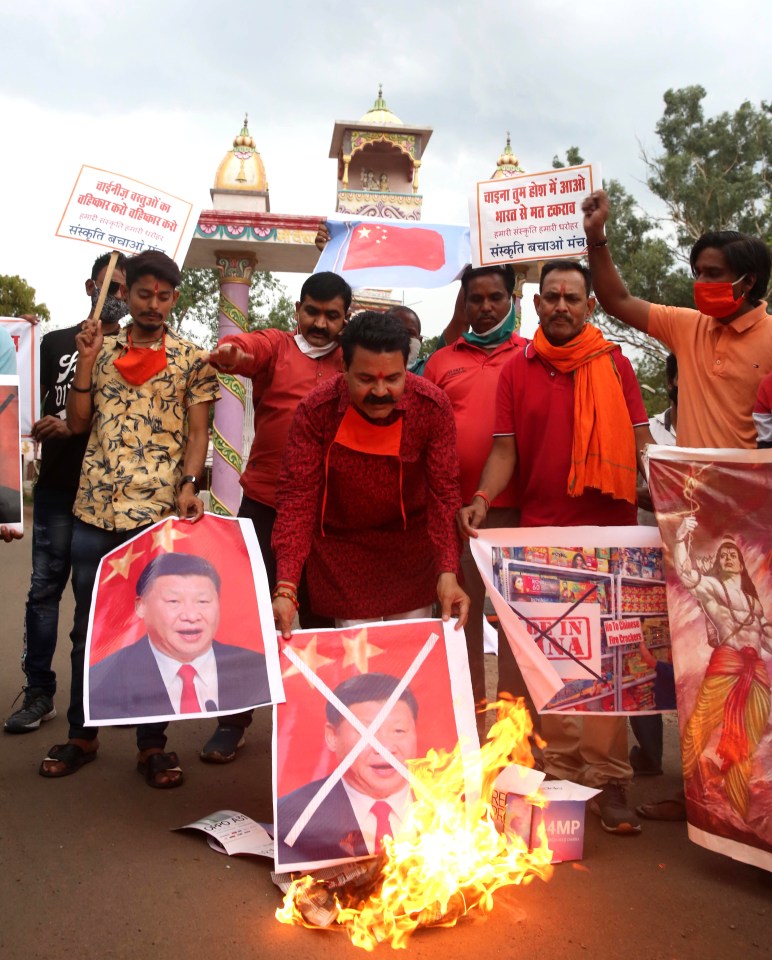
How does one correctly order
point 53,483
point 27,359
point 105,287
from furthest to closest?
point 27,359 < point 53,483 < point 105,287

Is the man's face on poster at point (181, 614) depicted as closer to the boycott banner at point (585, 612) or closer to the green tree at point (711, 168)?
the boycott banner at point (585, 612)

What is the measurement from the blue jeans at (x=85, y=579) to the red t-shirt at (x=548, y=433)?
1.49 m

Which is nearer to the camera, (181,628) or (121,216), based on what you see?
(181,628)

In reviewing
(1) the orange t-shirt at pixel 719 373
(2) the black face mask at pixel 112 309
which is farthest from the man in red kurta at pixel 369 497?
(2) the black face mask at pixel 112 309

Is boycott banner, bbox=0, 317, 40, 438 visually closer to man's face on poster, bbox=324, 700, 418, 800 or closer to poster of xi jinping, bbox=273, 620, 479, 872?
poster of xi jinping, bbox=273, 620, 479, 872

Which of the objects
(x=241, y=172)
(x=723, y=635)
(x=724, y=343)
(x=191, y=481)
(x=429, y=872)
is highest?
(x=241, y=172)

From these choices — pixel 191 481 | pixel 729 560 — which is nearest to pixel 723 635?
pixel 729 560

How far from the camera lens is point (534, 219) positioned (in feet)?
12.9

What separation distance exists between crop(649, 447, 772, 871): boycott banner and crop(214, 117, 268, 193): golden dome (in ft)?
37.6

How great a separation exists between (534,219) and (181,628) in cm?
229

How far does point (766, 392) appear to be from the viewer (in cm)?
292

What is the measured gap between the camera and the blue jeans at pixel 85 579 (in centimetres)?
351

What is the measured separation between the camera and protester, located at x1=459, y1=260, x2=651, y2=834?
10.9 ft

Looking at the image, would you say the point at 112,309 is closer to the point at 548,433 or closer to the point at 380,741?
the point at 548,433
